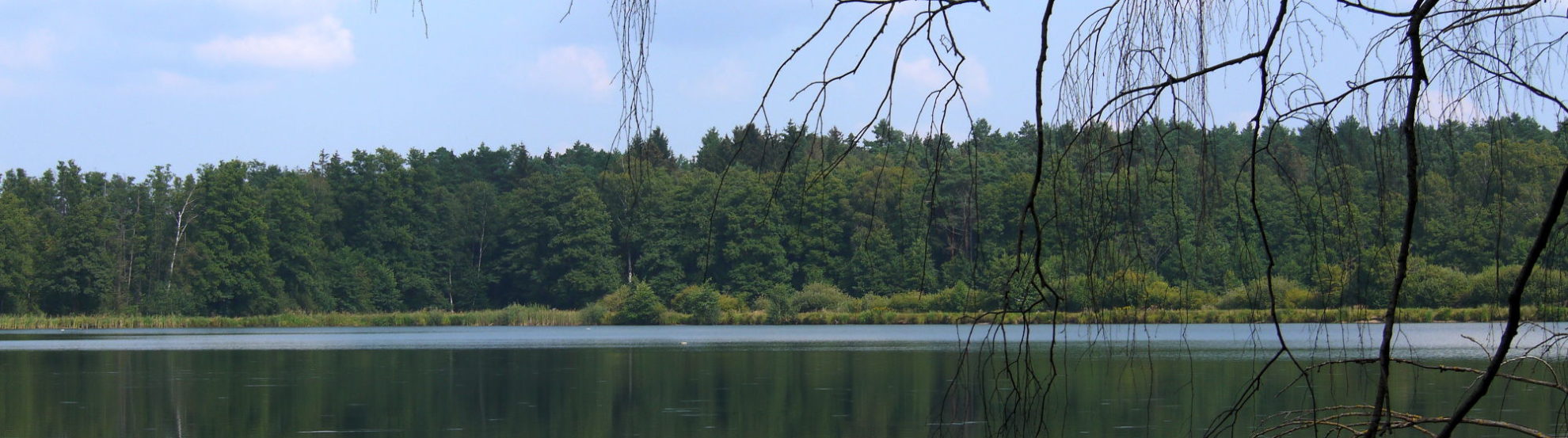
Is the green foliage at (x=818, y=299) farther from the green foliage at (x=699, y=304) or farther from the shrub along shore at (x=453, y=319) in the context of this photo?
the green foliage at (x=699, y=304)

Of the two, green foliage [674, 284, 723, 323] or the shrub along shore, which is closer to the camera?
the shrub along shore

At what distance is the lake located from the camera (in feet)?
52.5

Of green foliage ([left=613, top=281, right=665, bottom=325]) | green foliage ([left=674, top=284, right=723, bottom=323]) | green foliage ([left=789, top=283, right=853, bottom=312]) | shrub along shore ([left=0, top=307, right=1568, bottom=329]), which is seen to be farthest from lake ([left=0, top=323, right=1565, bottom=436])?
green foliage ([left=613, top=281, right=665, bottom=325])

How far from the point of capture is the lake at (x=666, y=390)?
1600 cm

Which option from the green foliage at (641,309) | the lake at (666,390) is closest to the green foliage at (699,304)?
the green foliage at (641,309)

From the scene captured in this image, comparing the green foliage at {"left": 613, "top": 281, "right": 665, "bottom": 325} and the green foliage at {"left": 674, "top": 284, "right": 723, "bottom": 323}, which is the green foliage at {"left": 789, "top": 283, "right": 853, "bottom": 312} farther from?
the green foliage at {"left": 613, "top": 281, "right": 665, "bottom": 325}

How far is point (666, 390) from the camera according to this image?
861 inches

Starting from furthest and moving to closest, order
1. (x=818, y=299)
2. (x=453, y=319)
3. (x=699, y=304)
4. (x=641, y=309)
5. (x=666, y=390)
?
1. (x=453, y=319)
2. (x=641, y=309)
3. (x=699, y=304)
4. (x=818, y=299)
5. (x=666, y=390)

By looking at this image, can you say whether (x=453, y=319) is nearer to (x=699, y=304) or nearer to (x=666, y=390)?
(x=699, y=304)

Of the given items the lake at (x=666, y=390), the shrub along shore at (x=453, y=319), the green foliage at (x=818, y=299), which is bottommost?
the shrub along shore at (x=453, y=319)

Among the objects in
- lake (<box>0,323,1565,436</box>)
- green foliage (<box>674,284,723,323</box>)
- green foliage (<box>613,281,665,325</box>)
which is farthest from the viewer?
green foliage (<box>613,281,665,325</box>)

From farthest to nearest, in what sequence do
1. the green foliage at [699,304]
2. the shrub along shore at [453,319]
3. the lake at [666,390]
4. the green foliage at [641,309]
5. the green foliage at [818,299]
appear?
the green foliage at [641,309] < the green foliage at [699,304] < the green foliage at [818,299] < the shrub along shore at [453,319] < the lake at [666,390]

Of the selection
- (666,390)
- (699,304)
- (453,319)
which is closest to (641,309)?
(699,304)

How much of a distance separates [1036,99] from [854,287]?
6247 centimetres
